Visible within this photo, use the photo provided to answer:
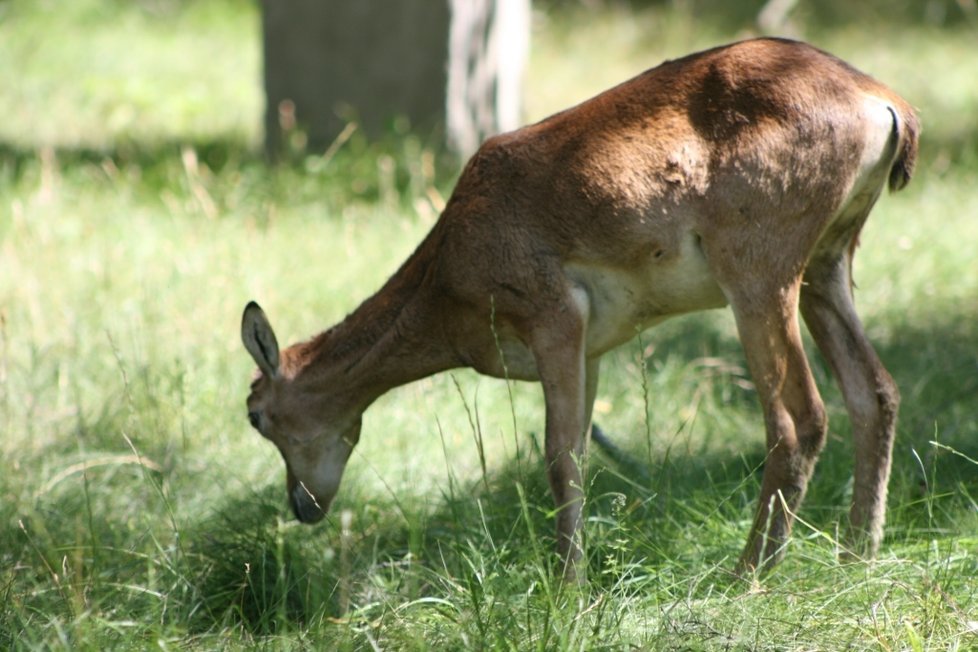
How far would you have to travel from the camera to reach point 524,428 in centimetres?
632

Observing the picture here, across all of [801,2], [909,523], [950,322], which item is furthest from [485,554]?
[801,2]

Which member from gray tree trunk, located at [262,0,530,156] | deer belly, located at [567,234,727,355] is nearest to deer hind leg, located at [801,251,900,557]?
deer belly, located at [567,234,727,355]

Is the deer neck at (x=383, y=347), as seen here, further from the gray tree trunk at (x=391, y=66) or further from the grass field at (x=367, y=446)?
the gray tree trunk at (x=391, y=66)

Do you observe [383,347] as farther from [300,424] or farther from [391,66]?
[391,66]

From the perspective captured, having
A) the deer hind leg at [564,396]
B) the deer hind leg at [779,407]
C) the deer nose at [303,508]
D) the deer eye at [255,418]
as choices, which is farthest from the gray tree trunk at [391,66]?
the deer hind leg at [779,407]

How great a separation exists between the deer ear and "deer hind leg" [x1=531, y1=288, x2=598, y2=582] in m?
1.09

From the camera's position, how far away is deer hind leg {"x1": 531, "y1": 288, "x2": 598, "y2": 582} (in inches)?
186

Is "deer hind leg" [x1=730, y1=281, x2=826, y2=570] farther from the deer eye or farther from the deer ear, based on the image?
the deer eye

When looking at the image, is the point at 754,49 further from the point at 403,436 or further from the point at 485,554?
the point at 403,436

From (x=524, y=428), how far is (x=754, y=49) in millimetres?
2275

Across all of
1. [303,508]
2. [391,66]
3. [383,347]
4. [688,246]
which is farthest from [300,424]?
[391,66]

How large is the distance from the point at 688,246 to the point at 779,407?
2.08 ft

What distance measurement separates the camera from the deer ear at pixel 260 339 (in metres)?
5.16

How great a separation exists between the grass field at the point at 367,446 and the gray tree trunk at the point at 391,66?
0.47 meters
